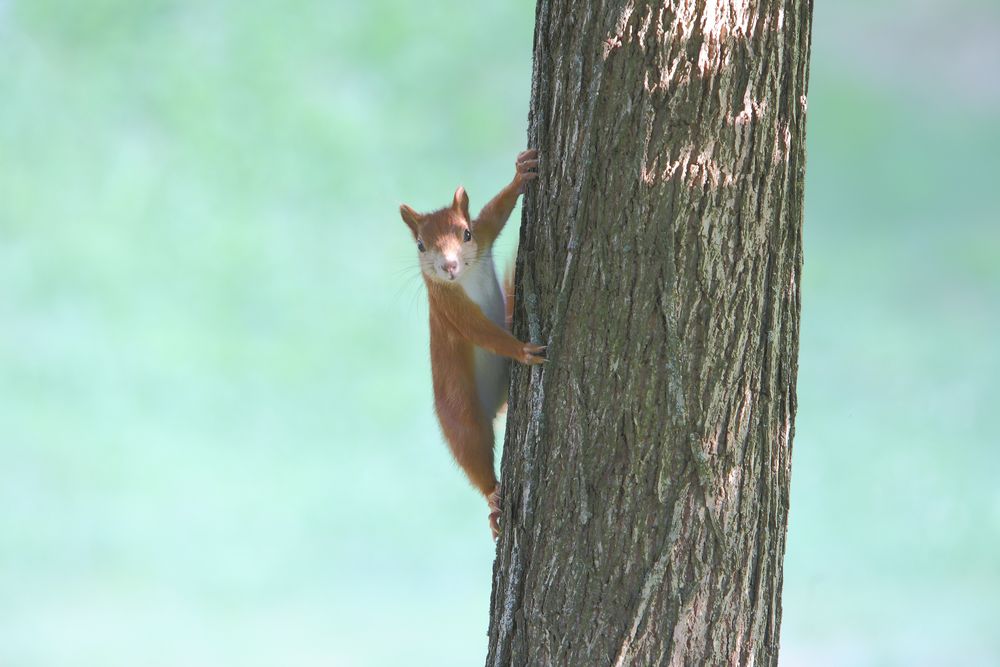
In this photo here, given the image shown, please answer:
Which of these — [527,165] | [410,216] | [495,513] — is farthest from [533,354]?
[410,216]

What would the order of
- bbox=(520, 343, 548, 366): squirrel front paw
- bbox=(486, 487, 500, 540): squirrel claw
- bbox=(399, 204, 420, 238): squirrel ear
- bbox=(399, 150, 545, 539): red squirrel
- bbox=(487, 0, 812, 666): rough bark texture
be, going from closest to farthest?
bbox=(487, 0, 812, 666): rough bark texture → bbox=(520, 343, 548, 366): squirrel front paw → bbox=(486, 487, 500, 540): squirrel claw → bbox=(399, 150, 545, 539): red squirrel → bbox=(399, 204, 420, 238): squirrel ear

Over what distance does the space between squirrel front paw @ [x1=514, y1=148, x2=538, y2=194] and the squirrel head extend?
0.43m

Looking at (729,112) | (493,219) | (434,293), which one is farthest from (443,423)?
(729,112)

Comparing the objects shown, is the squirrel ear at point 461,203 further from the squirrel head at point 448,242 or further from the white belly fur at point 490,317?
the white belly fur at point 490,317

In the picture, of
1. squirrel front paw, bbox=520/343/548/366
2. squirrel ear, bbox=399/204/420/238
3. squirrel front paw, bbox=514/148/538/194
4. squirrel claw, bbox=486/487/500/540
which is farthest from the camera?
squirrel ear, bbox=399/204/420/238

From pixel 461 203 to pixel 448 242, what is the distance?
0.17 metres

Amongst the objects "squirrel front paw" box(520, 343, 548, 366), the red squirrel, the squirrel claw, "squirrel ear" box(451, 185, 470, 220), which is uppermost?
"squirrel ear" box(451, 185, 470, 220)

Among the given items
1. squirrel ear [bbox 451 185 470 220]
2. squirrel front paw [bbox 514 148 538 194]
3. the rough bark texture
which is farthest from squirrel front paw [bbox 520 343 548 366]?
squirrel ear [bbox 451 185 470 220]

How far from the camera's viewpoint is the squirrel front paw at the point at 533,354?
2.62m

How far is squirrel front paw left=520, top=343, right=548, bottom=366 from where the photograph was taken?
2621 mm

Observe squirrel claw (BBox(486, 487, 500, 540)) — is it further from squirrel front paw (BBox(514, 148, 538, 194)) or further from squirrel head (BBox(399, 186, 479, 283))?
squirrel front paw (BBox(514, 148, 538, 194))

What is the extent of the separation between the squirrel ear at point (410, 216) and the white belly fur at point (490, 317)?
29cm

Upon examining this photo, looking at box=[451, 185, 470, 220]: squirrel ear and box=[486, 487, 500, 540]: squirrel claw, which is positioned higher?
box=[451, 185, 470, 220]: squirrel ear

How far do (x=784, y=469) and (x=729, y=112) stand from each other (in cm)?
91
